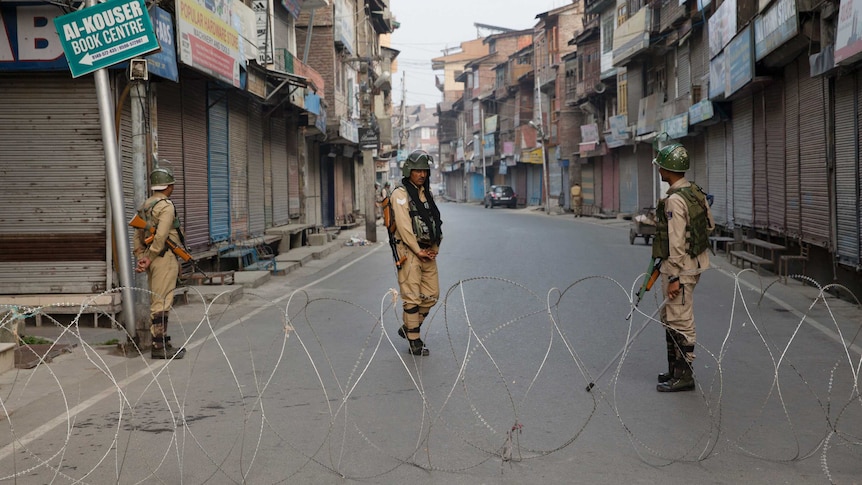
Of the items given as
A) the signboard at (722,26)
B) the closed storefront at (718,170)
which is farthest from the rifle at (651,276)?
the closed storefront at (718,170)

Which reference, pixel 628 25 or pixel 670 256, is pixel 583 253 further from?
pixel 628 25

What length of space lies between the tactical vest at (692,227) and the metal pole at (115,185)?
527 centimetres

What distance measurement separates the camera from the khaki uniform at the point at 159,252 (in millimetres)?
8672

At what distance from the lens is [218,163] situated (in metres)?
18.0

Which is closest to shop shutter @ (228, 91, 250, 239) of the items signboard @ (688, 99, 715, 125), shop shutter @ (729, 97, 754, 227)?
shop shutter @ (729, 97, 754, 227)

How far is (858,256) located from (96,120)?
32.8ft

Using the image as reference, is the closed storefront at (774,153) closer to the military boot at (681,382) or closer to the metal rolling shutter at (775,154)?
the metal rolling shutter at (775,154)

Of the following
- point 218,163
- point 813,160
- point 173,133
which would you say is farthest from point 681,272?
point 218,163

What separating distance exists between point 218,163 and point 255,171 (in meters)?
3.69

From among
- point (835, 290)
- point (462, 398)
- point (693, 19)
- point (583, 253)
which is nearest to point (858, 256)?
point (835, 290)

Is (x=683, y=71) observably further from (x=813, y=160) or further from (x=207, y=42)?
(x=207, y=42)

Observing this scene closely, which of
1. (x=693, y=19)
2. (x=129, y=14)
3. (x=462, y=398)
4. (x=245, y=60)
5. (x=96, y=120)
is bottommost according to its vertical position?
(x=462, y=398)

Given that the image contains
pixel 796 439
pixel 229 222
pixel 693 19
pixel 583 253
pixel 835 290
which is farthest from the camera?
pixel 693 19

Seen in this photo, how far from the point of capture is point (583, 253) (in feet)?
69.0
